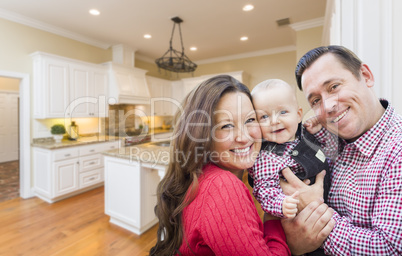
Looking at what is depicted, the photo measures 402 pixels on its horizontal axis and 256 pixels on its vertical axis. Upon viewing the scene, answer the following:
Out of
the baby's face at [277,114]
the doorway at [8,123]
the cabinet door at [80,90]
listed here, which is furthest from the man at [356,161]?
the doorway at [8,123]

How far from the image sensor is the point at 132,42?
476cm

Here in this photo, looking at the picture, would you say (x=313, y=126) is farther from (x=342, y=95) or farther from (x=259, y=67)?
(x=259, y=67)

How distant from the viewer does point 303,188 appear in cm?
83

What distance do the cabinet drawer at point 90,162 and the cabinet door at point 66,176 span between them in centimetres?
13

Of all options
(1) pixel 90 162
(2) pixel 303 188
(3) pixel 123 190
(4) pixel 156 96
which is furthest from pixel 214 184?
(4) pixel 156 96

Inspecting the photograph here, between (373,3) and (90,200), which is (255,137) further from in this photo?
(90,200)

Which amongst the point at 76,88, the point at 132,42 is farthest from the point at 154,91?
the point at 76,88

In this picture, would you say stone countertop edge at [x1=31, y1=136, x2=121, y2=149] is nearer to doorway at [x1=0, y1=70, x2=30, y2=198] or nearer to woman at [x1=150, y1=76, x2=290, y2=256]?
doorway at [x1=0, y1=70, x2=30, y2=198]

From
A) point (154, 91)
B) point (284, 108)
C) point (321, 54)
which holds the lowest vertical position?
point (284, 108)

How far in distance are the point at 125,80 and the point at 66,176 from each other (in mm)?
2475

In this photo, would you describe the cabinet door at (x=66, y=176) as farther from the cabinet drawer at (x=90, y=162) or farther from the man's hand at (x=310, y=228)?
the man's hand at (x=310, y=228)

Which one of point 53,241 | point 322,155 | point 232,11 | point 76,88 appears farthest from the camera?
point 76,88

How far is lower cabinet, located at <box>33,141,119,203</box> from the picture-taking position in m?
3.47

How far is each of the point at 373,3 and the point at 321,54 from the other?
18.2 inches
